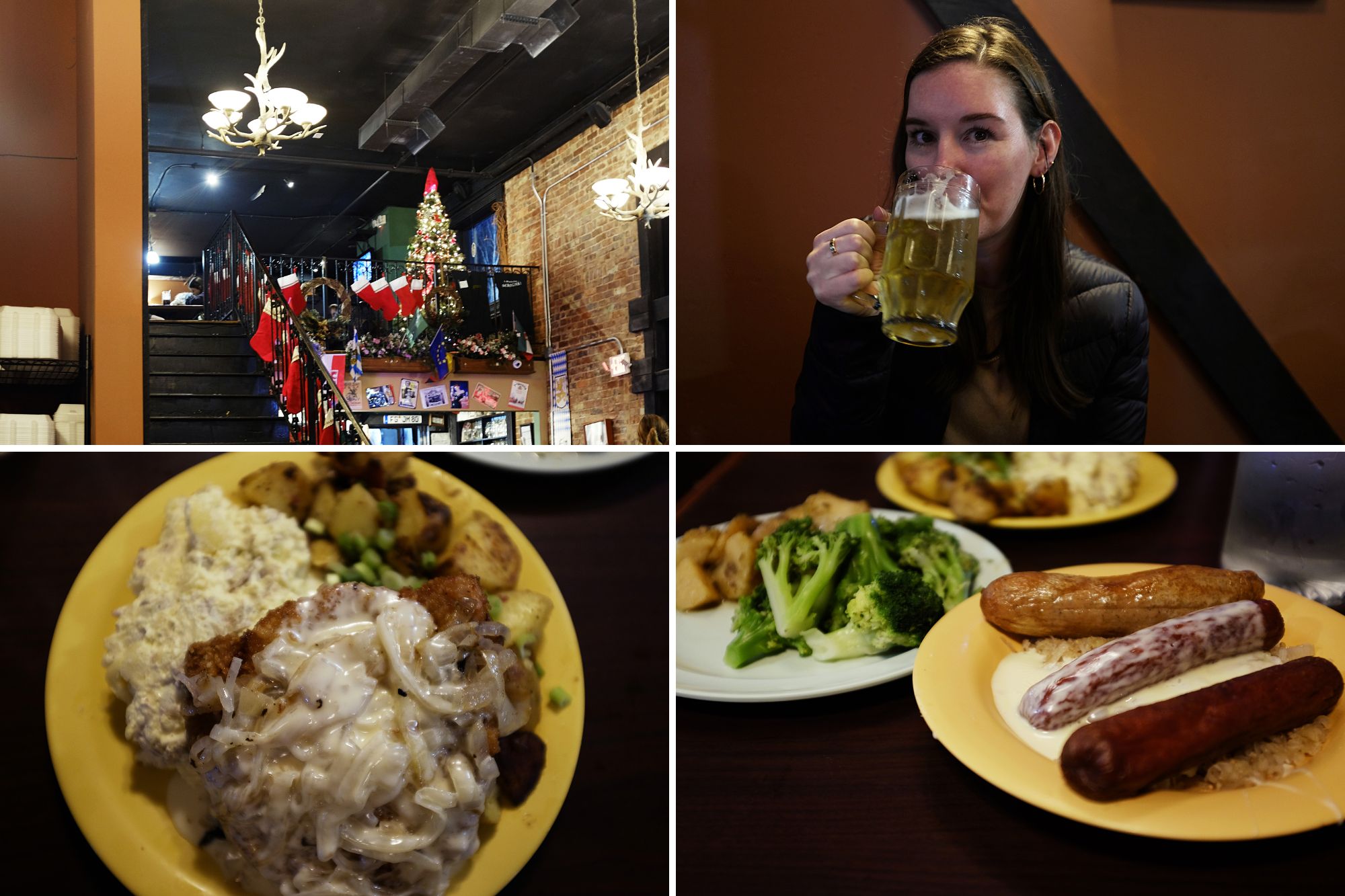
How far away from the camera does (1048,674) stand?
4.90 ft

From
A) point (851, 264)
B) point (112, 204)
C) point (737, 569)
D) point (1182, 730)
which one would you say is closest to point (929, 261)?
point (851, 264)

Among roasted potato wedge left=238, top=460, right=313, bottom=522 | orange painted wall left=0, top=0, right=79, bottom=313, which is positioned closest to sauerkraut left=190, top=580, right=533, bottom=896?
roasted potato wedge left=238, top=460, right=313, bottom=522

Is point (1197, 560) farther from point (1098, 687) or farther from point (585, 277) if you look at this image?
point (585, 277)

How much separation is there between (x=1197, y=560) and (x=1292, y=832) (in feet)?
1.73

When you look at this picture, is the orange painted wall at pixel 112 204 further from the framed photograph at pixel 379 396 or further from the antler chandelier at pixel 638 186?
the antler chandelier at pixel 638 186

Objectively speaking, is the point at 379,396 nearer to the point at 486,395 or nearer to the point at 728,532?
the point at 486,395

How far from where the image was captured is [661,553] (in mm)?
1628

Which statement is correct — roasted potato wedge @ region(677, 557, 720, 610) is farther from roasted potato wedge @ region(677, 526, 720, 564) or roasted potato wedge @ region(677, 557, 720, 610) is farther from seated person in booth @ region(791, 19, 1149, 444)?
seated person in booth @ region(791, 19, 1149, 444)

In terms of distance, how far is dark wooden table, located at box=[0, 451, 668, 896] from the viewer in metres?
1.40

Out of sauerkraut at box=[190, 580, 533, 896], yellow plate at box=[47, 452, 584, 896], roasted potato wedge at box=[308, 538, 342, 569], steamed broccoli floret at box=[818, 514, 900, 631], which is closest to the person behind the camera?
sauerkraut at box=[190, 580, 533, 896]

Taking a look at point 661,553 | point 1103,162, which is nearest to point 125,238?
point 661,553

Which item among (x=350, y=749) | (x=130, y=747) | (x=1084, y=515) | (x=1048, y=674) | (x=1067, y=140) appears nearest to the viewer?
(x=350, y=749)

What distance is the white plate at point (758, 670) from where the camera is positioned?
4.98 feet

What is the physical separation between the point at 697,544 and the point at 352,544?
1.77 feet
